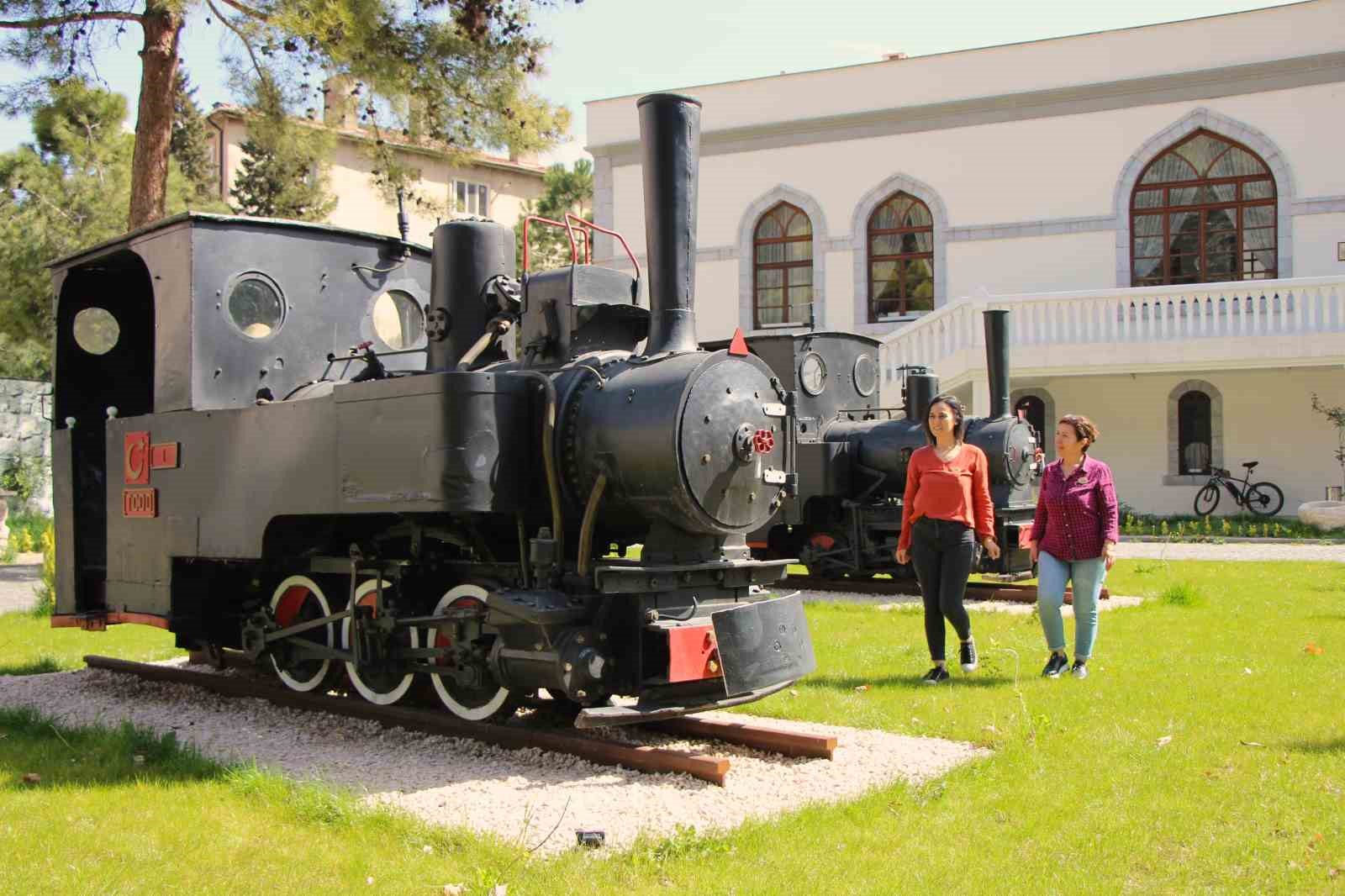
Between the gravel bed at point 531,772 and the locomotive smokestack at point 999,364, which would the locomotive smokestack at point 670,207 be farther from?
the locomotive smokestack at point 999,364

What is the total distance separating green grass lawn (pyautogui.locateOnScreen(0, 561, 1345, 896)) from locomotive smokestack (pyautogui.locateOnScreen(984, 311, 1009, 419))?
5.92 meters

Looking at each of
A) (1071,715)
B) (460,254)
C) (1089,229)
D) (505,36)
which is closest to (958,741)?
(1071,715)

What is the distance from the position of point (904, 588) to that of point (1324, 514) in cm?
1044

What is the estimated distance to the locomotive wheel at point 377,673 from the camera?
22.2 ft

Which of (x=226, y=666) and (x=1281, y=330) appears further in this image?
(x=1281, y=330)

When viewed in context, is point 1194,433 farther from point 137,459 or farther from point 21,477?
point 21,477

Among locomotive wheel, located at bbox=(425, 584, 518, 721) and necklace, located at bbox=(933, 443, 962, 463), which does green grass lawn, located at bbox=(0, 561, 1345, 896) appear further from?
necklace, located at bbox=(933, 443, 962, 463)

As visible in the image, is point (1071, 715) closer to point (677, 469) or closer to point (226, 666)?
point (677, 469)

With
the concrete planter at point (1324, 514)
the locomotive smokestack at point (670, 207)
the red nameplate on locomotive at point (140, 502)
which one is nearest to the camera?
the locomotive smokestack at point (670, 207)

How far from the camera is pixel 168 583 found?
7.70m

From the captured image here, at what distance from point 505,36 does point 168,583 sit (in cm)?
840

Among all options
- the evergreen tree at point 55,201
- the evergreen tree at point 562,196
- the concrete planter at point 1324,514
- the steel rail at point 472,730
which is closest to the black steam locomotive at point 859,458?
the steel rail at point 472,730

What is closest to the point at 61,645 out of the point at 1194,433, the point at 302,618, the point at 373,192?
the point at 302,618

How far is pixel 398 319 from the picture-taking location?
8438 millimetres
